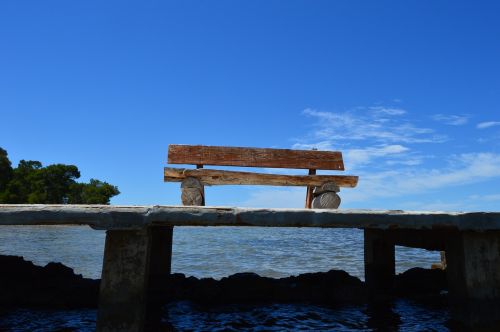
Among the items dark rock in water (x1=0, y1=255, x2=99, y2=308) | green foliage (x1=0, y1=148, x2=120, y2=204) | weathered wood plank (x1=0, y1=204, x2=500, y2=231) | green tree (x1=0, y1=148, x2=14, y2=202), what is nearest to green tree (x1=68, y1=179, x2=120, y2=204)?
green foliage (x1=0, y1=148, x2=120, y2=204)

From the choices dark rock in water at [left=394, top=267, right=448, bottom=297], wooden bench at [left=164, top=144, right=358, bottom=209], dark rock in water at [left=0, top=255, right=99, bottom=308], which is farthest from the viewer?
dark rock in water at [left=394, top=267, right=448, bottom=297]

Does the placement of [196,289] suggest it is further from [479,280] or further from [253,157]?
[479,280]

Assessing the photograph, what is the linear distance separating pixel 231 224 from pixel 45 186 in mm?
70096

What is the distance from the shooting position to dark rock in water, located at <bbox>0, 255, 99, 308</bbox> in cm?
898

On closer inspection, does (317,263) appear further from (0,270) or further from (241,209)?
(241,209)

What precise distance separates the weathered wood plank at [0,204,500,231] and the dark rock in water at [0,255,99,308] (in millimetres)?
4741

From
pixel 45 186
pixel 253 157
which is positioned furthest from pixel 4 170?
pixel 253 157

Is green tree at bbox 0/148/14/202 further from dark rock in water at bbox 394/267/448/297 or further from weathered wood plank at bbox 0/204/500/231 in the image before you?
weathered wood plank at bbox 0/204/500/231

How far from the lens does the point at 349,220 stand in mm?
5371

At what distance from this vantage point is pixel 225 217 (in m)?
5.16

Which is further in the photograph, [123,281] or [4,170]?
[4,170]

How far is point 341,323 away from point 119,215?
493 centimetres

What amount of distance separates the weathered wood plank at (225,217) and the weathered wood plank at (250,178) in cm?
257

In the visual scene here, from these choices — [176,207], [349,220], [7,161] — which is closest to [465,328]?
[349,220]
